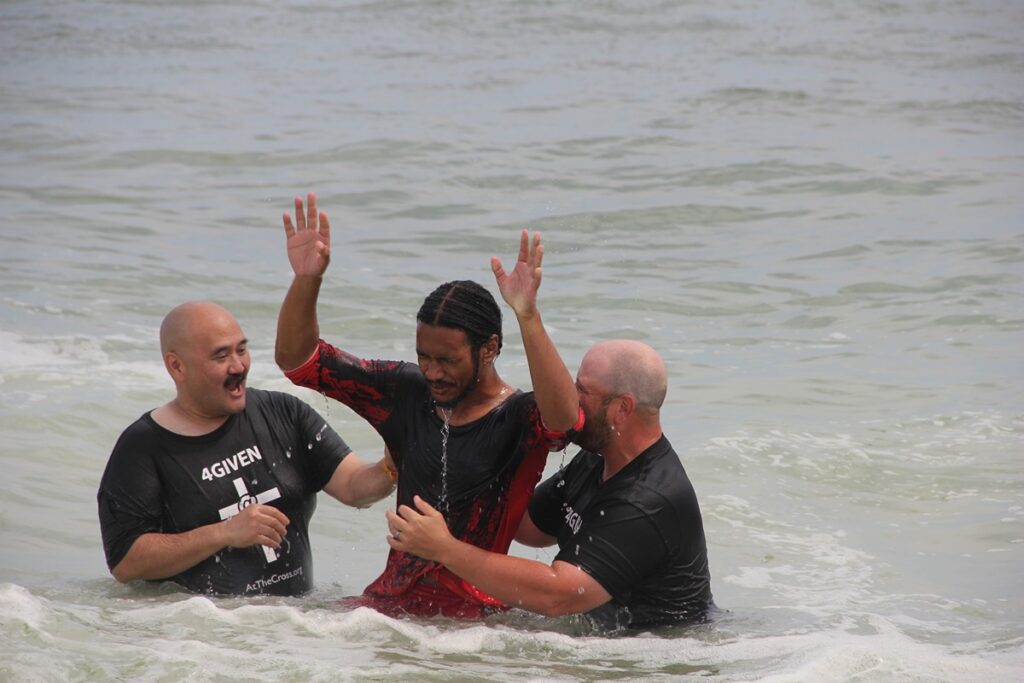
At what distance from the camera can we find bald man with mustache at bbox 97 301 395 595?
6219mm

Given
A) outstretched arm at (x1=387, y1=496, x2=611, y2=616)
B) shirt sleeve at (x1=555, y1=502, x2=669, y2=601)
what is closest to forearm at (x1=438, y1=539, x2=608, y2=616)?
outstretched arm at (x1=387, y1=496, x2=611, y2=616)

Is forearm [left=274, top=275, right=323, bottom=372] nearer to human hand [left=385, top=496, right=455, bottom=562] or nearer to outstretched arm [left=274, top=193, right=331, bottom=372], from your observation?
outstretched arm [left=274, top=193, right=331, bottom=372]

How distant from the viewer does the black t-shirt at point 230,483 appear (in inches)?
247

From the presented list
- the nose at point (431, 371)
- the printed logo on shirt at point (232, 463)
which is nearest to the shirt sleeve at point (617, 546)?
the nose at point (431, 371)

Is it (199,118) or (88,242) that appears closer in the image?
(88,242)

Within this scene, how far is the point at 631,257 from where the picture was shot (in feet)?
51.1

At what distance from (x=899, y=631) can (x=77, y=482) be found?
5.30 m

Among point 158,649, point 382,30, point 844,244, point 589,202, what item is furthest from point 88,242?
point 382,30

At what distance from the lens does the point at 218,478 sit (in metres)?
6.43

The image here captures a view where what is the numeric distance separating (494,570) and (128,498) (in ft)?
5.68

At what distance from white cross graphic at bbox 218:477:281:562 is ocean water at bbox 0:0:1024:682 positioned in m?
0.30

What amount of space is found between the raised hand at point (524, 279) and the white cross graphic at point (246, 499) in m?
1.70

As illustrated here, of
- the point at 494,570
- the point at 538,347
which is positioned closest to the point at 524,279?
the point at 538,347

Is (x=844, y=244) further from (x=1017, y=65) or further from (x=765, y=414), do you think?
(x=1017, y=65)
